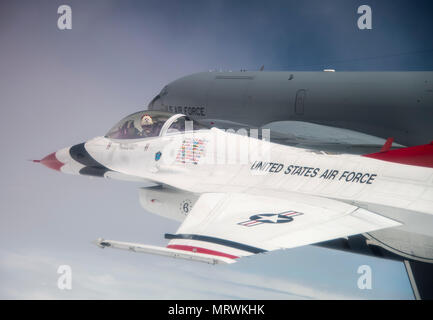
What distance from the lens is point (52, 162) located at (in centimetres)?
573

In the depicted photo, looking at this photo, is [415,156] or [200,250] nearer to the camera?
[200,250]

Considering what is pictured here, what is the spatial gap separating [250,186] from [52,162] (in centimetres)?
259

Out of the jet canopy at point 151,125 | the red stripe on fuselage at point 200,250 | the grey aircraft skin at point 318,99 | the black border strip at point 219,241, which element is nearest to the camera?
the red stripe on fuselage at point 200,250

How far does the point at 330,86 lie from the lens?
28.9ft

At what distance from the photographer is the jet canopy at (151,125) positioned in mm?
5219

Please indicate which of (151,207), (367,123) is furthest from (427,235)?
(367,123)

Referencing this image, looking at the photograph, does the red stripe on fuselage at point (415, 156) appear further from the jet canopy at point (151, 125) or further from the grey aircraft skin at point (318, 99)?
the grey aircraft skin at point (318, 99)

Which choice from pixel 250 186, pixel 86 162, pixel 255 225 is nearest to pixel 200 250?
pixel 255 225

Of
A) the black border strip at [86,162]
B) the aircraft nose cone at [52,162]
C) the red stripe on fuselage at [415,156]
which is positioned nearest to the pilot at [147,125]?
the black border strip at [86,162]

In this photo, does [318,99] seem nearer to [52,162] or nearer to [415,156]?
[415,156]

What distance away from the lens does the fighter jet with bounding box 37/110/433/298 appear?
128 inches

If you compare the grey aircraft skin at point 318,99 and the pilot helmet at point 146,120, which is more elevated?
the grey aircraft skin at point 318,99

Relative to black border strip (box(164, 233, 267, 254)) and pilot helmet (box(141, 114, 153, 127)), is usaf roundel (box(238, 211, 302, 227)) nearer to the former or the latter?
black border strip (box(164, 233, 267, 254))

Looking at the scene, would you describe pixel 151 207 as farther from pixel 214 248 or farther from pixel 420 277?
pixel 420 277
